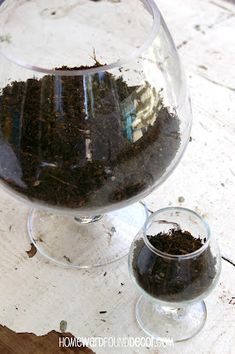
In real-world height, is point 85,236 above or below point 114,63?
below

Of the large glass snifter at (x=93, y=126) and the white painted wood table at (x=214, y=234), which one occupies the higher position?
the large glass snifter at (x=93, y=126)

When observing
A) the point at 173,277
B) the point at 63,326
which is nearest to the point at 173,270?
the point at 173,277

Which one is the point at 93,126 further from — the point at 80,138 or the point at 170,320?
the point at 170,320

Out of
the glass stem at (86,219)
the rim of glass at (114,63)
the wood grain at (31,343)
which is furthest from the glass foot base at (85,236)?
the rim of glass at (114,63)

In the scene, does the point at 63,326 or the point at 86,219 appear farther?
the point at 86,219

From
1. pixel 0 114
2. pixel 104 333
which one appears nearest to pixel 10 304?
pixel 104 333

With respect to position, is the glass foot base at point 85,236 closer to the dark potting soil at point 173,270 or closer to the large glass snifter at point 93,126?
the large glass snifter at point 93,126

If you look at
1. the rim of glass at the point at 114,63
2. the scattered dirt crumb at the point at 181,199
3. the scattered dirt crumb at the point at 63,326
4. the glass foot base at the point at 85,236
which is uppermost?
the rim of glass at the point at 114,63
